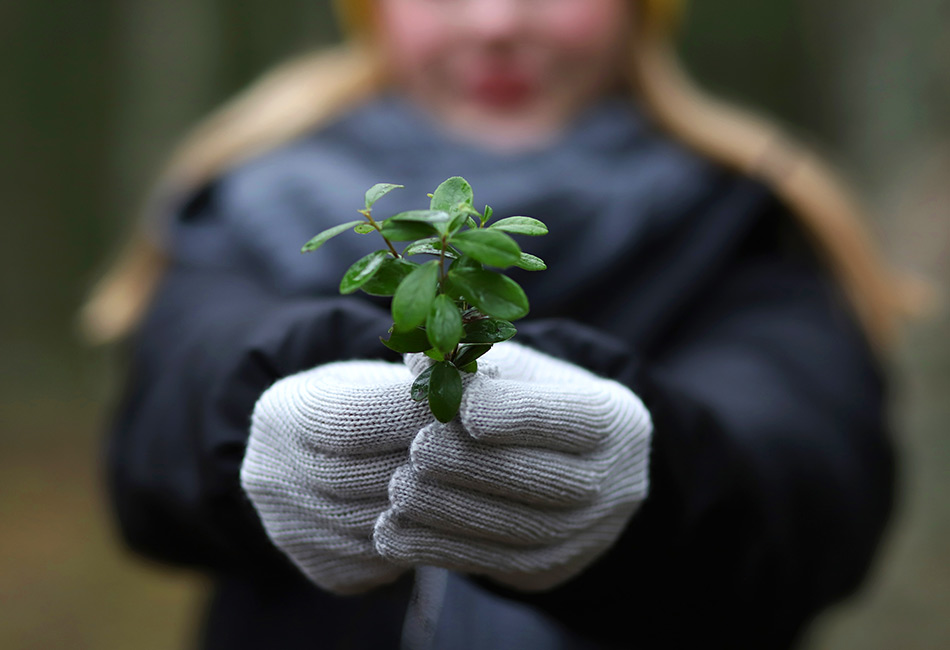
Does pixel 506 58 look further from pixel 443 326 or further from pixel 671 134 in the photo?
pixel 443 326

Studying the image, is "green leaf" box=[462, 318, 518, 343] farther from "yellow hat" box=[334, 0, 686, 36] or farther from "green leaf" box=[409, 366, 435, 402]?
"yellow hat" box=[334, 0, 686, 36]

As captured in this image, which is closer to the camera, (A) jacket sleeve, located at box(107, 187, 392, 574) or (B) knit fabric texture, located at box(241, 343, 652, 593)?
(B) knit fabric texture, located at box(241, 343, 652, 593)

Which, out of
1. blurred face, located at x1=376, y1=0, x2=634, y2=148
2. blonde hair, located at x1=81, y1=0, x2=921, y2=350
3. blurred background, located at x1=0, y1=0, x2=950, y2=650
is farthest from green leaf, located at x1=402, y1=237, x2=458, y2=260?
blurred background, located at x1=0, y1=0, x2=950, y2=650

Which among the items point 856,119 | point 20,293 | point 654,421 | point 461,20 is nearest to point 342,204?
point 461,20

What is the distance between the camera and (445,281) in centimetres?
50

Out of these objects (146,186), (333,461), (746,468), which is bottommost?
(146,186)

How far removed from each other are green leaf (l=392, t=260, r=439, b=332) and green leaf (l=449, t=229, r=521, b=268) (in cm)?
2

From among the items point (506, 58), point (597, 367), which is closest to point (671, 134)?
point (506, 58)

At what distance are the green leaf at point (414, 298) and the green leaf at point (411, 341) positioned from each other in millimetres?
37

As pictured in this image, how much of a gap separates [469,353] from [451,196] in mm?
99

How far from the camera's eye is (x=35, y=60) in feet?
17.9

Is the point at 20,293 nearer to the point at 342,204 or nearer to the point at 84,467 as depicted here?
the point at 84,467

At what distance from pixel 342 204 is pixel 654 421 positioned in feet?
1.66

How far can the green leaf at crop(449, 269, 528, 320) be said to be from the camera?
0.49 m
